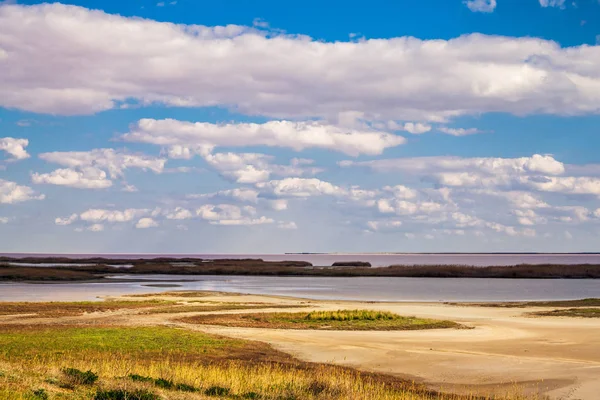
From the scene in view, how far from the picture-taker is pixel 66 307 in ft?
165

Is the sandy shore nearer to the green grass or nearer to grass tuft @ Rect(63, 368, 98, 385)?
the green grass

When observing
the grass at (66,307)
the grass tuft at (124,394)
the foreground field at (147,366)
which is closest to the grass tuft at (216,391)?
the foreground field at (147,366)

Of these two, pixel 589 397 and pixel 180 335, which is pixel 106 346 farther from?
pixel 589 397

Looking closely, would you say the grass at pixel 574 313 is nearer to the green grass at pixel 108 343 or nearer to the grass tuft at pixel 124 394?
the green grass at pixel 108 343

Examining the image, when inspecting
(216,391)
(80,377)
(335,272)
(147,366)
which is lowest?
(147,366)

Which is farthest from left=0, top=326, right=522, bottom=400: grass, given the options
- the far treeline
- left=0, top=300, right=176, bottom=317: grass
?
the far treeline

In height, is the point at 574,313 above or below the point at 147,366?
above

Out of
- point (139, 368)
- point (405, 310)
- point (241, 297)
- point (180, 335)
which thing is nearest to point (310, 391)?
point (139, 368)

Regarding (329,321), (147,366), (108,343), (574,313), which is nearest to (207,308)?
(329,321)

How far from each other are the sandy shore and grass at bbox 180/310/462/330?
1756 mm

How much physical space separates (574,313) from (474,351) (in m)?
20.9

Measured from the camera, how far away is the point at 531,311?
51.4 m

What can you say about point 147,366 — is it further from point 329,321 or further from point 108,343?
point 329,321

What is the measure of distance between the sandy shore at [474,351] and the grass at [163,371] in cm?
192
